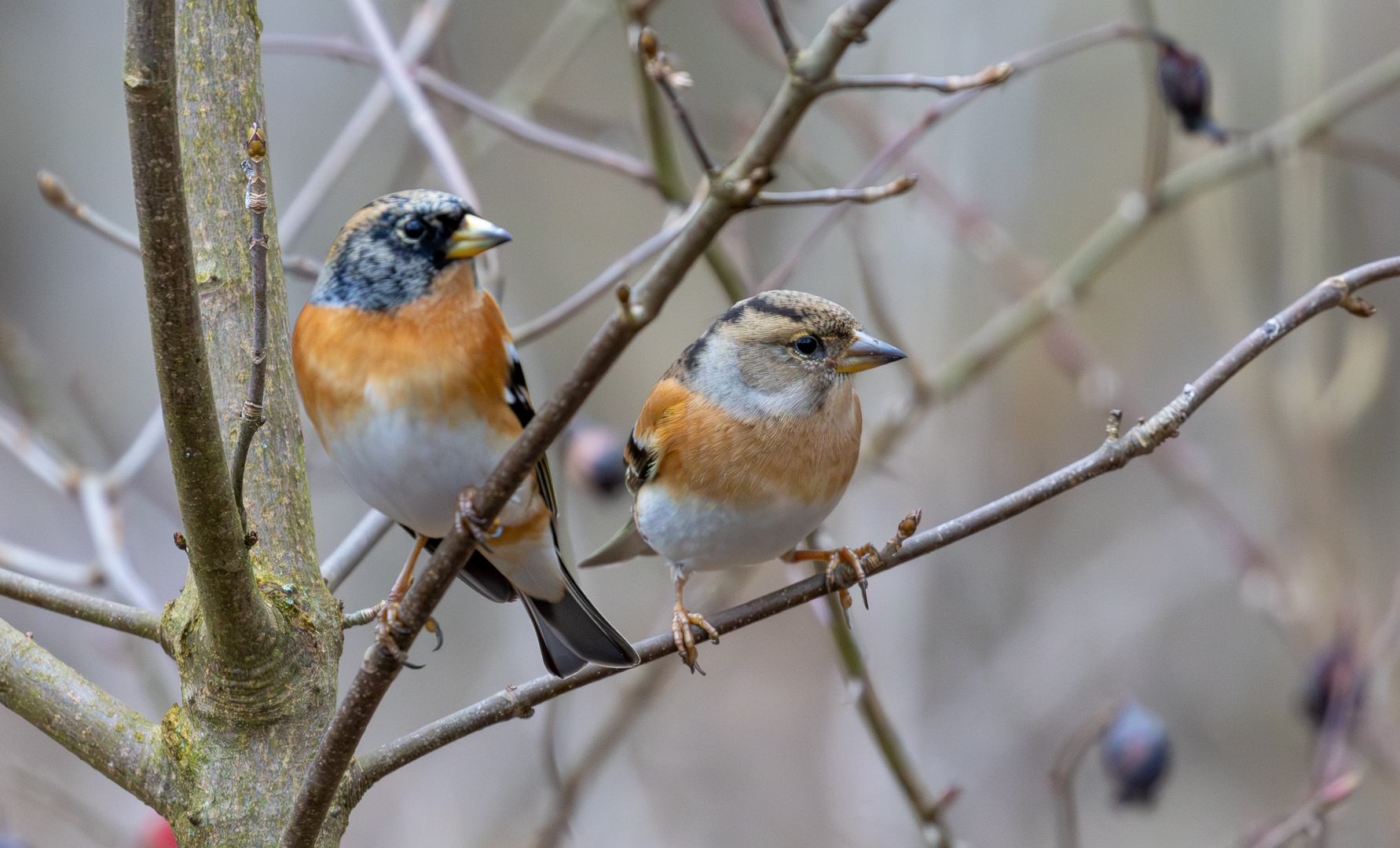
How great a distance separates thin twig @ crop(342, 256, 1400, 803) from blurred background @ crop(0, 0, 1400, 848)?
4.60 ft

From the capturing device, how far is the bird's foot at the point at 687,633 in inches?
91.5

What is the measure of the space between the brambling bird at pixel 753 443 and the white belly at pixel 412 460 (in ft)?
2.04

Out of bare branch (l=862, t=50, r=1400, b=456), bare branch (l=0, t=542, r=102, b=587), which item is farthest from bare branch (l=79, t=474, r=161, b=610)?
bare branch (l=862, t=50, r=1400, b=456)

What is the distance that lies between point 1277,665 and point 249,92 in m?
7.75

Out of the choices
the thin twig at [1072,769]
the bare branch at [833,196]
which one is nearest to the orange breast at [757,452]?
the thin twig at [1072,769]

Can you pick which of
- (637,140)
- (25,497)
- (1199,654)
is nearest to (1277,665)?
(1199,654)

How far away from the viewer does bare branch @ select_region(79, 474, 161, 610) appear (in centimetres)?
320

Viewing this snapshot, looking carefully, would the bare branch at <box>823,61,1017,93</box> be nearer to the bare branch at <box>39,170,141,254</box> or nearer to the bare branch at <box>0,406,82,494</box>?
the bare branch at <box>39,170,141,254</box>

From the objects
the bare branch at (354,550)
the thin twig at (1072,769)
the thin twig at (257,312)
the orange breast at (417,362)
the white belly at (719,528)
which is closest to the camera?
the thin twig at (257,312)

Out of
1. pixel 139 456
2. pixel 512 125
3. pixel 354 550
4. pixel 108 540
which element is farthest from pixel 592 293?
pixel 108 540

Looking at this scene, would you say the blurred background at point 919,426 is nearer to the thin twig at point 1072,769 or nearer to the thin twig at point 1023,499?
the thin twig at point 1072,769

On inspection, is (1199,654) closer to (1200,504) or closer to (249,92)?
(1200,504)

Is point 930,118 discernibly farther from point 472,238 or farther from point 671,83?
point 671,83

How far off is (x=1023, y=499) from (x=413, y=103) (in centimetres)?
220
